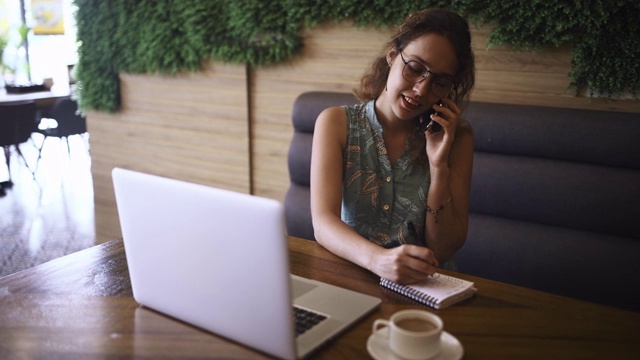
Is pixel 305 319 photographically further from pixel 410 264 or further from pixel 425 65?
pixel 425 65

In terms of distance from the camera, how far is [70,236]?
14.0ft

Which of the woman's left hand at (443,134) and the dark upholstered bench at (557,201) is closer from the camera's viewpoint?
the woman's left hand at (443,134)

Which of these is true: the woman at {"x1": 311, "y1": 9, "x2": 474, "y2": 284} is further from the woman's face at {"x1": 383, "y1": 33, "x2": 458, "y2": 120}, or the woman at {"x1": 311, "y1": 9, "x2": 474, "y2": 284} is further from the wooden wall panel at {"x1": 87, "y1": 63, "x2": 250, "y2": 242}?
the wooden wall panel at {"x1": 87, "y1": 63, "x2": 250, "y2": 242}

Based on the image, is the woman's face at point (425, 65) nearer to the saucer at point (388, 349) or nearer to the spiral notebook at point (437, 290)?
the spiral notebook at point (437, 290)

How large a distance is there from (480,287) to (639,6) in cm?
136

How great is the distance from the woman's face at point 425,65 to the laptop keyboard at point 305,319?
0.74 m

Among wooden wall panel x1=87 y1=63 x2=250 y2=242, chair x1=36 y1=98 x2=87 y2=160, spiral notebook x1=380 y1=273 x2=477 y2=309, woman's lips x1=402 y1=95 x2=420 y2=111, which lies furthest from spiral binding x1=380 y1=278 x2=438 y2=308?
chair x1=36 y1=98 x2=87 y2=160

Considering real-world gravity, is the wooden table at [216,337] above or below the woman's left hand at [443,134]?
below

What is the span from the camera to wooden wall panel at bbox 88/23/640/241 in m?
2.41

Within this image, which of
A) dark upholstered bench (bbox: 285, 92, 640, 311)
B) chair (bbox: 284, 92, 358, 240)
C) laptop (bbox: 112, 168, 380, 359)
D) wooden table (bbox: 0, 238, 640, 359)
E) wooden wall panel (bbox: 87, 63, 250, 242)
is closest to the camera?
laptop (bbox: 112, 168, 380, 359)

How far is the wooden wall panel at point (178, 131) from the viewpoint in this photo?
325cm

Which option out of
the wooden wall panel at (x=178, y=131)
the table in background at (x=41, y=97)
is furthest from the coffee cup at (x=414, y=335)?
the table in background at (x=41, y=97)

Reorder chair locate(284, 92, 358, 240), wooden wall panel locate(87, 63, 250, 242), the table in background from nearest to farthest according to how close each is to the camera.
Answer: chair locate(284, 92, 358, 240) < wooden wall panel locate(87, 63, 250, 242) < the table in background

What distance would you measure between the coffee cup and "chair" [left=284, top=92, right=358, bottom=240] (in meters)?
1.55
